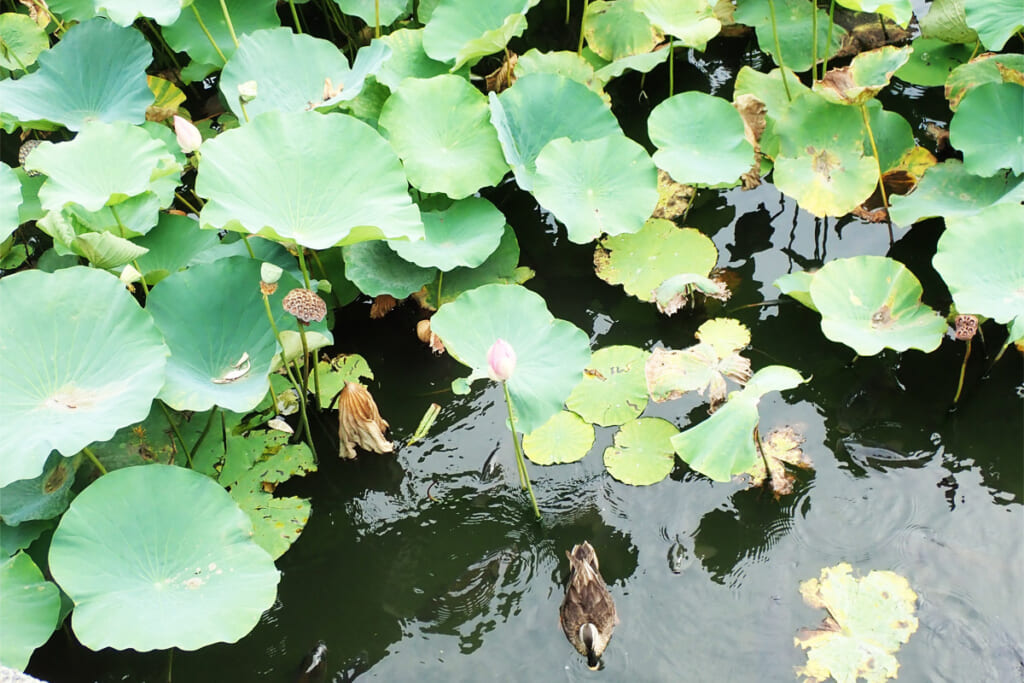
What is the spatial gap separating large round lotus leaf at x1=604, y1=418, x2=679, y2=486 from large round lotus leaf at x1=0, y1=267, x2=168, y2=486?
50.0 inches

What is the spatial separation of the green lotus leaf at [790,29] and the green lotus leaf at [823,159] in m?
0.57

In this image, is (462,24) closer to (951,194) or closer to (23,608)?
(951,194)

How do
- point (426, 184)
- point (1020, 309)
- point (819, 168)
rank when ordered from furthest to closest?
point (819, 168)
point (426, 184)
point (1020, 309)

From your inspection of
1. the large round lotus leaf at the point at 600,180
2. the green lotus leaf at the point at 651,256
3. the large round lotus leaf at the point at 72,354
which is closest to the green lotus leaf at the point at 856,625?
the green lotus leaf at the point at 651,256

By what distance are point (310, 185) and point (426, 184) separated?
495mm

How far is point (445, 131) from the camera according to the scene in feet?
9.07

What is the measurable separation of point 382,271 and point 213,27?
136 cm

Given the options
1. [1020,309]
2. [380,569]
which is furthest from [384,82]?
[1020,309]

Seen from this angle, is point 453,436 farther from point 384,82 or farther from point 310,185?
point 384,82

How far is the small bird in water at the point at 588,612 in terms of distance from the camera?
2.03m

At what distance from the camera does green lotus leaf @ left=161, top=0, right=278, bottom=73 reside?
311cm

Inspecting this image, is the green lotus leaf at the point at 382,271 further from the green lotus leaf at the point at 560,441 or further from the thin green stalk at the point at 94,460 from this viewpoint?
the thin green stalk at the point at 94,460

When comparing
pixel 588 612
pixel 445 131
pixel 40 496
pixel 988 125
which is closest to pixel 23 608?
pixel 40 496

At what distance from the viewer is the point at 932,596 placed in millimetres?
2100
